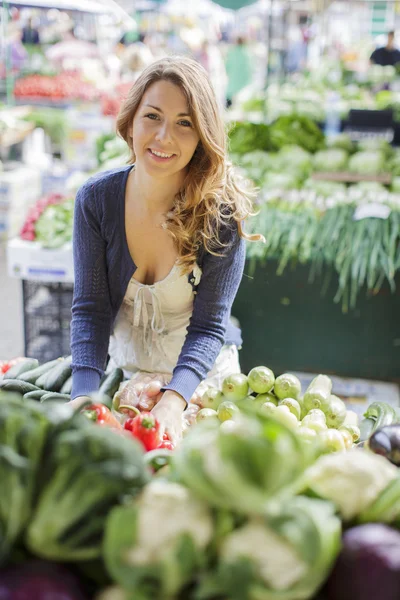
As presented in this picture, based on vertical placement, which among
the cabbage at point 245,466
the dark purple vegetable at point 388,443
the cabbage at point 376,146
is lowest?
the dark purple vegetable at point 388,443

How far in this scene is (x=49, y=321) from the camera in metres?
3.84

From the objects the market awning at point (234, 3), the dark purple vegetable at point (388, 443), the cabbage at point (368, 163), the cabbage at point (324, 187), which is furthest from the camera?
the market awning at point (234, 3)

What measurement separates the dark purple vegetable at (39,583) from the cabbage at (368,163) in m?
4.17

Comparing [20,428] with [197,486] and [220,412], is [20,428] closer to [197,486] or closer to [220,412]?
[197,486]

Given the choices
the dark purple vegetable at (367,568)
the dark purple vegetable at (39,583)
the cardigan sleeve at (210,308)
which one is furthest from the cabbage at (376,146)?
the dark purple vegetable at (39,583)

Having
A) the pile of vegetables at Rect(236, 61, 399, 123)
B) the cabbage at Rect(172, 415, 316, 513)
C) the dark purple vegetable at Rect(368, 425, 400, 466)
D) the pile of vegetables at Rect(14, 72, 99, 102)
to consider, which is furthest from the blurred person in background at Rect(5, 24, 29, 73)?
the cabbage at Rect(172, 415, 316, 513)

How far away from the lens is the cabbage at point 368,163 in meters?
4.76

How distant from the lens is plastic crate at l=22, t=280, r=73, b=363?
3.83 metres

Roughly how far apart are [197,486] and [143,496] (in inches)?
3.9

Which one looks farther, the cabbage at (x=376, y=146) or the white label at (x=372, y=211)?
the cabbage at (x=376, y=146)

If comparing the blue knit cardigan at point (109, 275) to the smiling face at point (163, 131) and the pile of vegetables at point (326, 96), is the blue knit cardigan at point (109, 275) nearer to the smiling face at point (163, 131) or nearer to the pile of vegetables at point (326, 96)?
the smiling face at point (163, 131)

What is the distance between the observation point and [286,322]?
4.13m

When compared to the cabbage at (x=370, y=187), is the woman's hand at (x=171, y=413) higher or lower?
lower

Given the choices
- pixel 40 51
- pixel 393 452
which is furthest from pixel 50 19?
pixel 393 452
